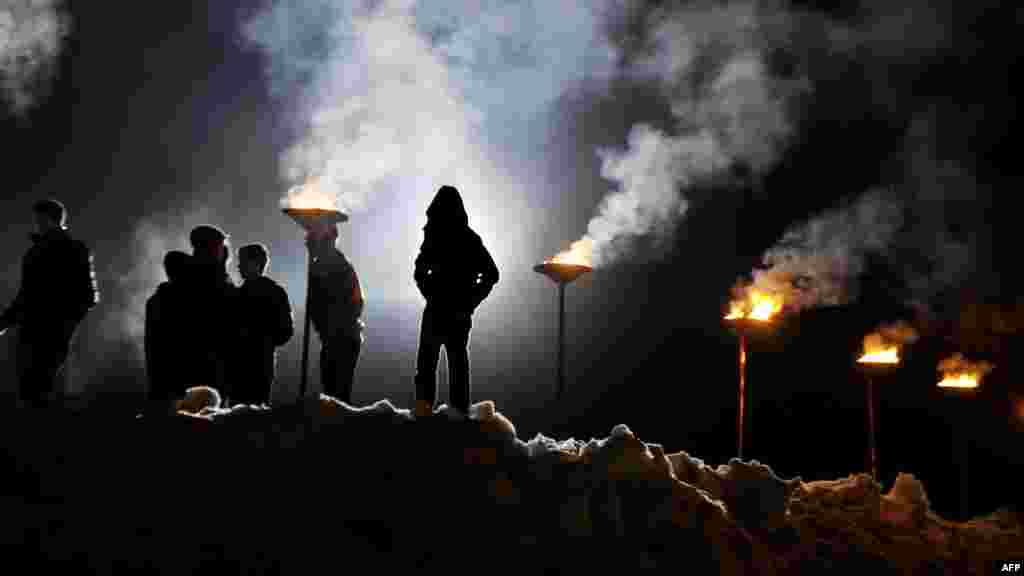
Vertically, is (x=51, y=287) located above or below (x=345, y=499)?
above

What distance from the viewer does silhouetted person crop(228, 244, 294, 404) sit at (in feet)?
23.0

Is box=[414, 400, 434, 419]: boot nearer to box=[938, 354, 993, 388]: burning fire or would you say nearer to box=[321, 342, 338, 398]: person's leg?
box=[321, 342, 338, 398]: person's leg

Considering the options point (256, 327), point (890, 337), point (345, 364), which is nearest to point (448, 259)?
point (345, 364)

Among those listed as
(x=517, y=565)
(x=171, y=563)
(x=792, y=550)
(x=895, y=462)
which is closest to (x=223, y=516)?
(x=171, y=563)

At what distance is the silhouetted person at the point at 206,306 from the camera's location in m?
6.39

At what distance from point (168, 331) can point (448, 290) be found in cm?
286

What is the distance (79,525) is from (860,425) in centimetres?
3543

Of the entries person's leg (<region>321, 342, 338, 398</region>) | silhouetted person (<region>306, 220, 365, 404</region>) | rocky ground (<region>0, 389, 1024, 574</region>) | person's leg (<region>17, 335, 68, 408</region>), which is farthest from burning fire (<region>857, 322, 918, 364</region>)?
person's leg (<region>17, 335, 68, 408</region>)

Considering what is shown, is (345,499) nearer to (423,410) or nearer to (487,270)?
(423,410)

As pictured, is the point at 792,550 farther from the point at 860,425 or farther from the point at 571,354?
the point at 571,354

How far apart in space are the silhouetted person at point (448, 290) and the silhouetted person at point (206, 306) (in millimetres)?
2124

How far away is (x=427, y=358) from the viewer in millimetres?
6402

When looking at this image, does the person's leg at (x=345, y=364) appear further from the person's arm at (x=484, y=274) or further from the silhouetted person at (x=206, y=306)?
the person's arm at (x=484, y=274)

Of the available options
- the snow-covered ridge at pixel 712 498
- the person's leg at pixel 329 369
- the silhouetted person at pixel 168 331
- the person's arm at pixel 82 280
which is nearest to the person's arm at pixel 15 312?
the person's arm at pixel 82 280
